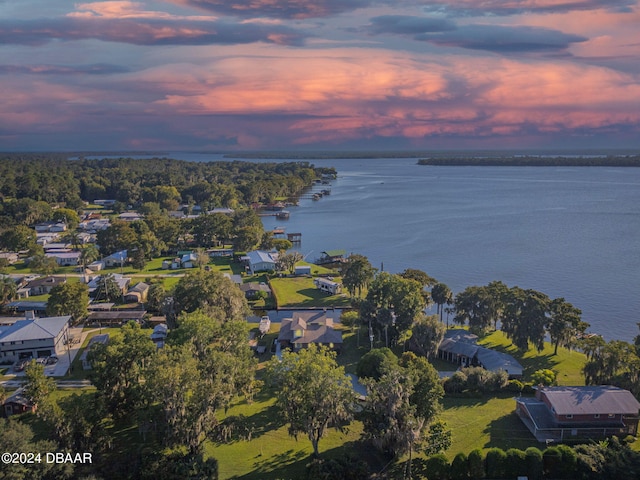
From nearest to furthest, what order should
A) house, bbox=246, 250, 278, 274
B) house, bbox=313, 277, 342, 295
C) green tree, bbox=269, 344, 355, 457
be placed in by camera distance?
green tree, bbox=269, 344, 355, 457 < house, bbox=313, 277, 342, 295 < house, bbox=246, 250, 278, 274

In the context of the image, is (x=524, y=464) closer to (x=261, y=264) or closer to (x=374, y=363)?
(x=374, y=363)

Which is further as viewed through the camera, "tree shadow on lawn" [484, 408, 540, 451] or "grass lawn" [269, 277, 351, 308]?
"grass lawn" [269, 277, 351, 308]

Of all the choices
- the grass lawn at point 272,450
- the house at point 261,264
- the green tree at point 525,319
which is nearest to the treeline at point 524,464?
the grass lawn at point 272,450

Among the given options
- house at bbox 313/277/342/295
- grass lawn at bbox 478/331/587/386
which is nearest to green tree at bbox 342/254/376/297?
house at bbox 313/277/342/295

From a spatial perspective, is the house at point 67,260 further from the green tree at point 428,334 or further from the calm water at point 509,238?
the green tree at point 428,334

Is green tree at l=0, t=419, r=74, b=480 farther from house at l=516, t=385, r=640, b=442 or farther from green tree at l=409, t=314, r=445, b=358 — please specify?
green tree at l=409, t=314, r=445, b=358

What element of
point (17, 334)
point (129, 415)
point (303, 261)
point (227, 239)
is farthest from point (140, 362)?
point (227, 239)

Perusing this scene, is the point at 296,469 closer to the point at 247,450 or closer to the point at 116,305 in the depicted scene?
the point at 247,450
